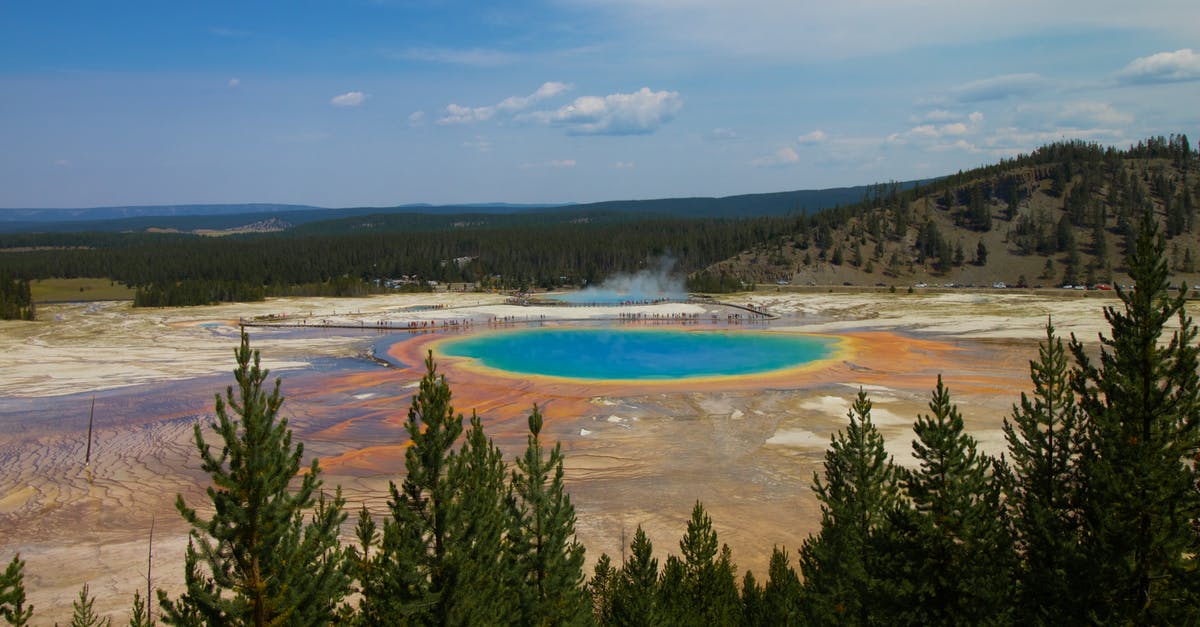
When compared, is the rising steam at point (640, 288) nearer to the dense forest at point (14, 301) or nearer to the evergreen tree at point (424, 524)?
the dense forest at point (14, 301)

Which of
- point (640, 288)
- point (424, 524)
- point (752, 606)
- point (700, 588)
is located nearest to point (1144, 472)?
point (752, 606)

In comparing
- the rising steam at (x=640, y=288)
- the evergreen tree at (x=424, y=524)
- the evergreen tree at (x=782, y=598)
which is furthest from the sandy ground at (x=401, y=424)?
the rising steam at (x=640, y=288)

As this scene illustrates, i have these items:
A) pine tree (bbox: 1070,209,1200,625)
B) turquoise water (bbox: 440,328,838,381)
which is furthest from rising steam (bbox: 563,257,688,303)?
pine tree (bbox: 1070,209,1200,625)

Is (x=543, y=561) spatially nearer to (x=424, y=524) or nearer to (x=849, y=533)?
(x=424, y=524)

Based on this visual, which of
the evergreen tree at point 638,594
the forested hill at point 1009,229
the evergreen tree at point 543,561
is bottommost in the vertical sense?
the evergreen tree at point 638,594

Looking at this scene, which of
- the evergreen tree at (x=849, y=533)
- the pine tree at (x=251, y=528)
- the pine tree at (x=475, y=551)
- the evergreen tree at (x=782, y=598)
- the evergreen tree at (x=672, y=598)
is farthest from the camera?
the evergreen tree at (x=782, y=598)

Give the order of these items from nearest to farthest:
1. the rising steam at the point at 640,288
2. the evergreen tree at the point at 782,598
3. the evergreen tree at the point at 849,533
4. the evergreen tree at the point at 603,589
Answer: the evergreen tree at the point at 849,533 < the evergreen tree at the point at 782,598 < the evergreen tree at the point at 603,589 < the rising steam at the point at 640,288

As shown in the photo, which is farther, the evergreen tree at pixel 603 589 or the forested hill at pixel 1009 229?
the forested hill at pixel 1009 229
